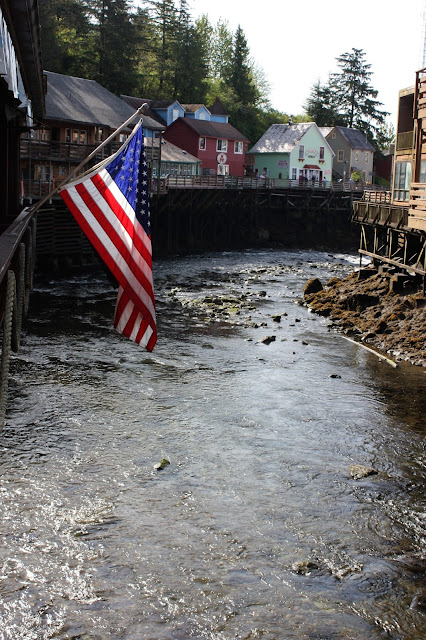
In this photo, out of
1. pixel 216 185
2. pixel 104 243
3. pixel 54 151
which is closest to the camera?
Result: pixel 104 243

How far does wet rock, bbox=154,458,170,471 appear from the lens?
525 inches

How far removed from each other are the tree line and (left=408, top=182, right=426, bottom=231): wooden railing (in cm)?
4574

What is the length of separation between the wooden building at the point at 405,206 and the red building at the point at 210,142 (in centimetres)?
3801

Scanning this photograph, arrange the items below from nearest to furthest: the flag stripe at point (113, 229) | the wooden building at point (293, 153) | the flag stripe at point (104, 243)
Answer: the flag stripe at point (104, 243) < the flag stripe at point (113, 229) < the wooden building at point (293, 153)

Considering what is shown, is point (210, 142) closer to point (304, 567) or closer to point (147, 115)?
point (147, 115)

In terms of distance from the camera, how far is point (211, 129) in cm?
7450

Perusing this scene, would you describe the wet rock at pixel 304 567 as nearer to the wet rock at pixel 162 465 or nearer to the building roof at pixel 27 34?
the wet rock at pixel 162 465

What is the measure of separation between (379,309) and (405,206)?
19.6 ft

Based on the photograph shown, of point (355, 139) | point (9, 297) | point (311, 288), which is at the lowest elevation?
point (311, 288)

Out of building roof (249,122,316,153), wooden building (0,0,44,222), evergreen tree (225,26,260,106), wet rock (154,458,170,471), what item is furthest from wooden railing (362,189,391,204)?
evergreen tree (225,26,260,106)

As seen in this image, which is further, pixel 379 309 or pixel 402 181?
pixel 402 181

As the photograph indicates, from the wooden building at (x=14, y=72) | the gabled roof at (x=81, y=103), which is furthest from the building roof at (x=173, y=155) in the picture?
the wooden building at (x=14, y=72)

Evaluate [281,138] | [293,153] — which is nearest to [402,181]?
[293,153]

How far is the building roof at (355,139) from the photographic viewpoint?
302 feet
